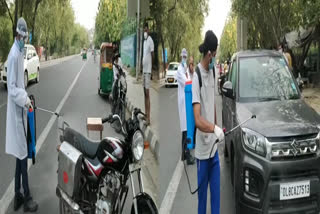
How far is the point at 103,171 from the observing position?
3.34m

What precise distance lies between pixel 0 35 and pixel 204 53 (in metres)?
27.5

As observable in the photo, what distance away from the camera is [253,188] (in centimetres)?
371

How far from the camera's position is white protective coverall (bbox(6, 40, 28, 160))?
13.3 ft

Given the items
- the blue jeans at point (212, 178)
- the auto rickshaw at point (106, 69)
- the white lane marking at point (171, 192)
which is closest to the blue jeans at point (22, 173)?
the white lane marking at point (171, 192)

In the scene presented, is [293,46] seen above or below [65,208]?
above

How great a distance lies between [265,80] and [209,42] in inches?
72.0

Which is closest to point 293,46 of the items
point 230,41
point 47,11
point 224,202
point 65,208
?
point 230,41

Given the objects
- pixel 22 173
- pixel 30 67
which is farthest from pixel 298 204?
pixel 30 67

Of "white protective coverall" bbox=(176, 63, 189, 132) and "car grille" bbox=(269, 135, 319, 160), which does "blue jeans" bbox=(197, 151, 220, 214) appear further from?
"white protective coverall" bbox=(176, 63, 189, 132)

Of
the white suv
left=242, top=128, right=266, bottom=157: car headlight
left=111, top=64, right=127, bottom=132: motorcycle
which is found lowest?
left=242, top=128, right=266, bottom=157: car headlight

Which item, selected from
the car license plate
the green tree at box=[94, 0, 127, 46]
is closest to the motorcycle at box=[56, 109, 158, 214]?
the car license plate

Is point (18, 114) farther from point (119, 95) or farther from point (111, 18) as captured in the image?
point (111, 18)

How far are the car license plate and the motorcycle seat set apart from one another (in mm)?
1794

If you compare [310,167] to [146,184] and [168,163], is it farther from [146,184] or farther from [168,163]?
[168,163]
